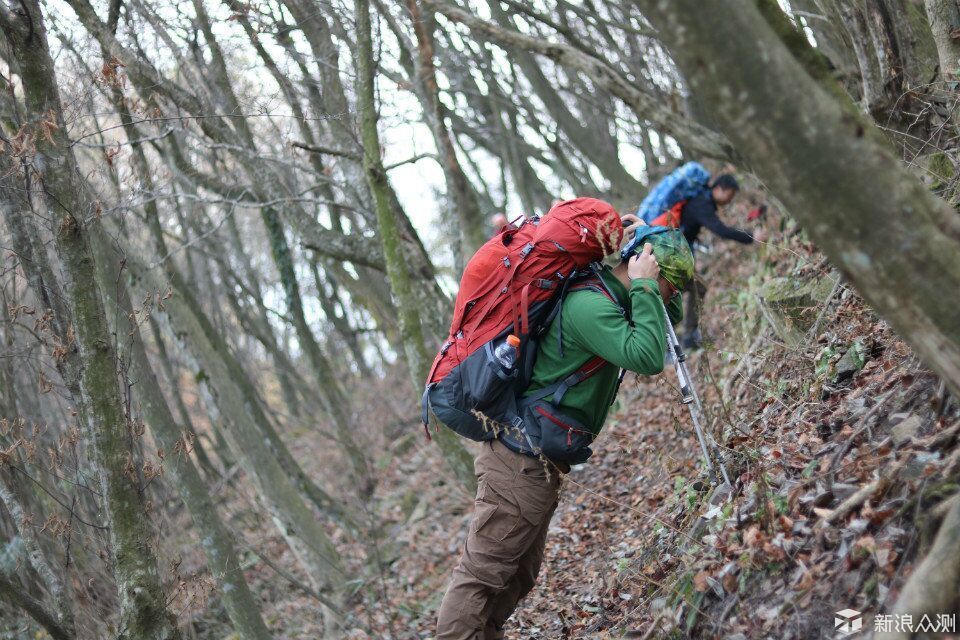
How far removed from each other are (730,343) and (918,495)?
488cm

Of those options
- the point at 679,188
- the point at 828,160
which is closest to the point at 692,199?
the point at 679,188

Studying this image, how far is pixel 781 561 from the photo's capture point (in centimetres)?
350

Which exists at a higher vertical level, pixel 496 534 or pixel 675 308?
pixel 675 308

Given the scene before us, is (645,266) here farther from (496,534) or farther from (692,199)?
(692,199)

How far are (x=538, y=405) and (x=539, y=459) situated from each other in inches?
11.6

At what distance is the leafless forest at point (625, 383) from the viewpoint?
2633 mm

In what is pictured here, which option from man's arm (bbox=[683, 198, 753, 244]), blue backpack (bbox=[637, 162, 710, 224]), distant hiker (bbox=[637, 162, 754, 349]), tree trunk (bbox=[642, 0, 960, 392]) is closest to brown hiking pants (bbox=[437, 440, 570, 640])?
tree trunk (bbox=[642, 0, 960, 392])

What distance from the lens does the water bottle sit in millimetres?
3686

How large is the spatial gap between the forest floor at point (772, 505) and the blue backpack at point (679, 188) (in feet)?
3.90

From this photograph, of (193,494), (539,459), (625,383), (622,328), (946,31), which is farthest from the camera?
(625,383)

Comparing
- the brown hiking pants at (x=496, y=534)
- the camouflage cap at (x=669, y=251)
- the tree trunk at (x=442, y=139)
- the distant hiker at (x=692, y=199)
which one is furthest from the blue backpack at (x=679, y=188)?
the brown hiking pants at (x=496, y=534)

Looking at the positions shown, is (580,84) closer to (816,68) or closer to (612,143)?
(612,143)

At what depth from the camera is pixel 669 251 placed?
397cm

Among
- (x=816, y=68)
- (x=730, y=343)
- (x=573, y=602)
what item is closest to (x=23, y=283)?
(x=573, y=602)
